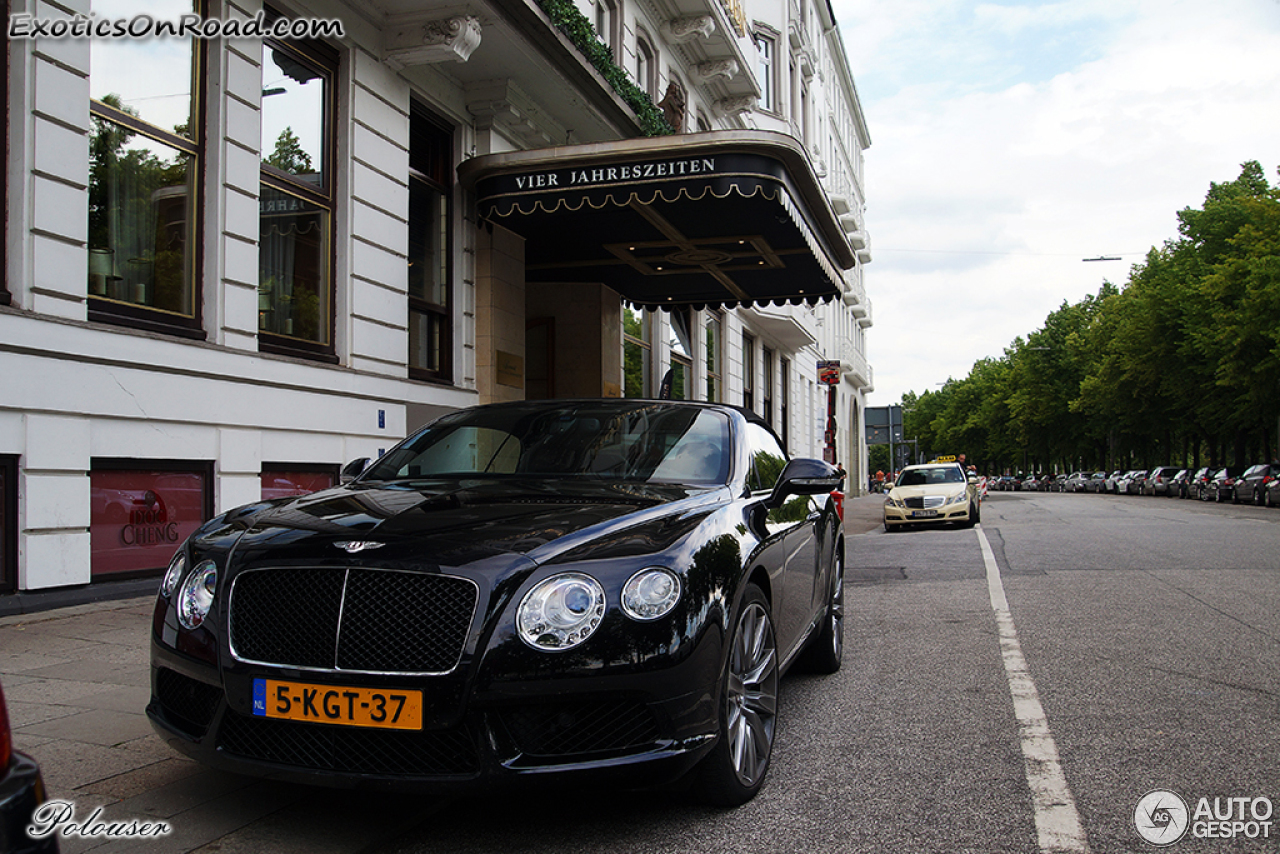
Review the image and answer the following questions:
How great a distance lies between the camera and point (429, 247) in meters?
12.7

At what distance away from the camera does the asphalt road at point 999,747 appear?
3.17 meters

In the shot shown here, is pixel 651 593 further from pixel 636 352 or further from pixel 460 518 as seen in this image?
pixel 636 352

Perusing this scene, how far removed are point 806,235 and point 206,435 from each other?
A: 322 inches

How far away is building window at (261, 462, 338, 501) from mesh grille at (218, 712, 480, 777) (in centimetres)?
663

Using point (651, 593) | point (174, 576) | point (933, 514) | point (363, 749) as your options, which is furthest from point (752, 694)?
point (933, 514)

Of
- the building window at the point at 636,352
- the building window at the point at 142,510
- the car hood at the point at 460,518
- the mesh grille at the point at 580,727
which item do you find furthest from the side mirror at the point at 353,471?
the building window at the point at 636,352

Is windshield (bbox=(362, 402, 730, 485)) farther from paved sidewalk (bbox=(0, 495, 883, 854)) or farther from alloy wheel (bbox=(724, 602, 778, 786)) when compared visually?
paved sidewalk (bbox=(0, 495, 883, 854))

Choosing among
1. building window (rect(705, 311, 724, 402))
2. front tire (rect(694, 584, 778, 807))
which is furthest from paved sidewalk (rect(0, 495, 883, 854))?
building window (rect(705, 311, 724, 402))

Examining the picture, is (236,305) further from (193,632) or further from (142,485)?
(193,632)

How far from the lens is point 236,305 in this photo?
906 cm

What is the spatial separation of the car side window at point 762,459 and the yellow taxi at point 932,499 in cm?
1539

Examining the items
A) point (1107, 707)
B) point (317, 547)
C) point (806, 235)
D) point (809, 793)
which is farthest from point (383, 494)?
point (806, 235)

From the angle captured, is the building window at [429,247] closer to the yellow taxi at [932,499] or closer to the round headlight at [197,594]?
the round headlight at [197,594]

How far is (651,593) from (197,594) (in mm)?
1475
